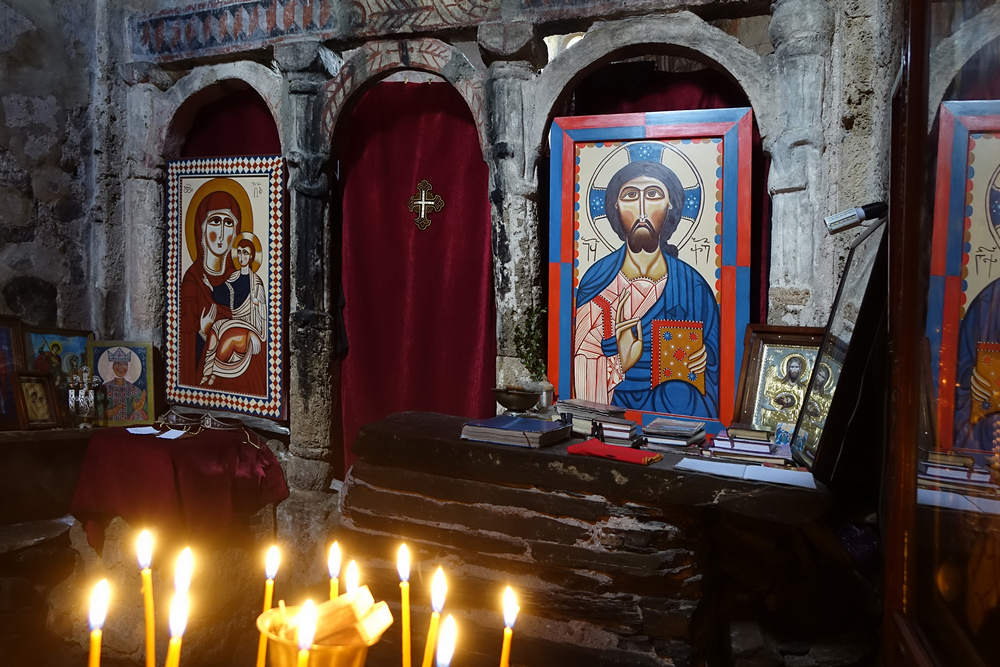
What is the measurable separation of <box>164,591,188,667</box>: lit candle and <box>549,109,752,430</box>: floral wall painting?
2.64 metres

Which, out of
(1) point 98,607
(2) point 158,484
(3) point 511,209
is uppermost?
(3) point 511,209

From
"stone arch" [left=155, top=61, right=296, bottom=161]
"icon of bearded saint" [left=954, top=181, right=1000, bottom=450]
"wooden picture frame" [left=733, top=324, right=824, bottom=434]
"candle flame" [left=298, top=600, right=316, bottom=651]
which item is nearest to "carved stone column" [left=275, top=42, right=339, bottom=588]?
"stone arch" [left=155, top=61, right=296, bottom=161]

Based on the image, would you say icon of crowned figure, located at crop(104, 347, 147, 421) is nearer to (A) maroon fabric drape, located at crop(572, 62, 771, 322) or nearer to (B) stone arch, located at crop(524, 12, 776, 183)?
(B) stone arch, located at crop(524, 12, 776, 183)

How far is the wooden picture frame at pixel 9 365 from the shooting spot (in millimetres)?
3707

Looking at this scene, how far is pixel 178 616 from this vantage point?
862 mm

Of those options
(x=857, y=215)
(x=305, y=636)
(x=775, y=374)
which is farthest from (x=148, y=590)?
(x=775, y=374)

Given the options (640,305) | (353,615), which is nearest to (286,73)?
(640,305)

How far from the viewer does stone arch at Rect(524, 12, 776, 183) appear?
10.2ft

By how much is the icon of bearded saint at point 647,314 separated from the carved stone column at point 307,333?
1488mm

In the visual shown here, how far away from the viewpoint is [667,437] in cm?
257

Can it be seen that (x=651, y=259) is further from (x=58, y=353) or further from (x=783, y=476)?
(x=58, y=353)

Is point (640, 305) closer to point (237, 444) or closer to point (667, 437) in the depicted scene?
point (667, 437)

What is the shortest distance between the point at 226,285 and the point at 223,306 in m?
0.13

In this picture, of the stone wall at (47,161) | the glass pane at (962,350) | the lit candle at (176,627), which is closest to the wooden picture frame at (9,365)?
the stone wall at (47,161)
